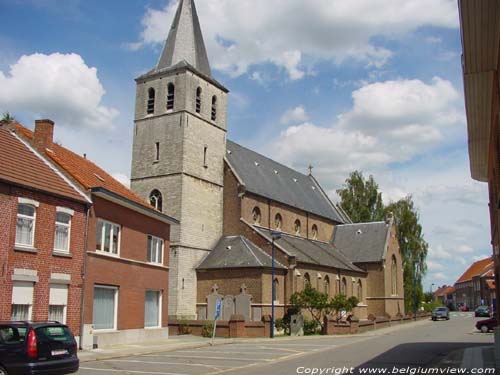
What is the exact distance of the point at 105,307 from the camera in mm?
22594

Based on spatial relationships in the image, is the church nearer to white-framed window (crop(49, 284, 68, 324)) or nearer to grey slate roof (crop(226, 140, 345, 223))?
grey slate roof (crop(226, 140, 345, 223))

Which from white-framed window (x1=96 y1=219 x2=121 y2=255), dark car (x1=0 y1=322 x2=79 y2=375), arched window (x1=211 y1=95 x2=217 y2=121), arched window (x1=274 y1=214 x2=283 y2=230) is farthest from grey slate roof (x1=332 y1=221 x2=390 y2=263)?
dark car (x1=0 y1=322 x2=79 y2=375)

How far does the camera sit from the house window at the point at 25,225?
18.7 meters

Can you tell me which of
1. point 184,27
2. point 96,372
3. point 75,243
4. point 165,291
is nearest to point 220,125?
point 184,27

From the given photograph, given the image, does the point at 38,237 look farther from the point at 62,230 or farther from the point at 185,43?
the point at 185,43

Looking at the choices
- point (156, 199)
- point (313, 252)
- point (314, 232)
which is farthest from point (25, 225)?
point (314, 232)

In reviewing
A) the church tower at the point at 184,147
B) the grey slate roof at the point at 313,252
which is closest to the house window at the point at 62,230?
the church tower at the point at 184,147

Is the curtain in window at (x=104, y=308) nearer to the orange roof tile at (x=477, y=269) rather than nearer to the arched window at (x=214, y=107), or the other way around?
the arched window at (x=214, y=107)

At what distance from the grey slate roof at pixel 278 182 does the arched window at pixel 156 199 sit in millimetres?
6330

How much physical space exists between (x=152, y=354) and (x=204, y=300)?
15890 mm

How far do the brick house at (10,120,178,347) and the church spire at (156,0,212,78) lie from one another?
14863 millimetres

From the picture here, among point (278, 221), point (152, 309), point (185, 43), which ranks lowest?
point (152, 309)

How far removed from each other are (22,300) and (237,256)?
1920cm

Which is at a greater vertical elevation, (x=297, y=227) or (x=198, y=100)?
(x=198, y=100)
